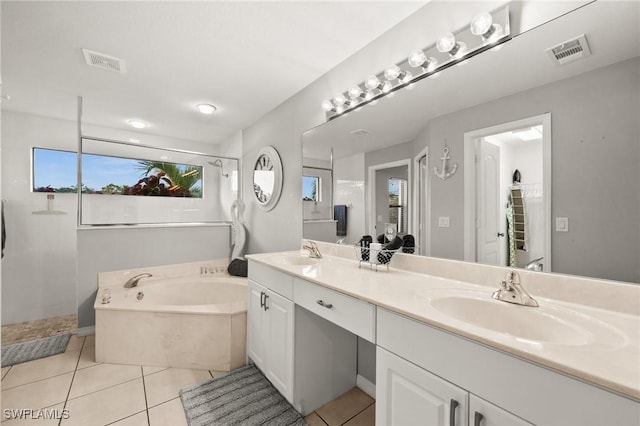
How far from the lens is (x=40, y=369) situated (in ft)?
6.67

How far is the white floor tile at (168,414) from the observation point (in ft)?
5.05

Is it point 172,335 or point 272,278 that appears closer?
point 272,278

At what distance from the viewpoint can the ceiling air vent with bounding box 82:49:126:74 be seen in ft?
6.14

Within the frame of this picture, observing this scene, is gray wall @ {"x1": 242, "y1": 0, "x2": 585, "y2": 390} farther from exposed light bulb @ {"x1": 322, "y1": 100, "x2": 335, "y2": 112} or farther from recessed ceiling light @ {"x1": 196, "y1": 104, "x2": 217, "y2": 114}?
recessed ceiling light @ {"x1": 196, "y1": 104, "x2": 217, "y2": 114}

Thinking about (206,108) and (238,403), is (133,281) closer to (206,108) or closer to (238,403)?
(238,403)

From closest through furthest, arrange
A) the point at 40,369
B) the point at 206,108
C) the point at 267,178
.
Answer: the point at 40,369 < the point at 206,108 < the point at 267,178

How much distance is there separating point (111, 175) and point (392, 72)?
3.01m

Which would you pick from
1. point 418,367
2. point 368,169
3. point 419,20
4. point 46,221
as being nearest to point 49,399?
point 46,221

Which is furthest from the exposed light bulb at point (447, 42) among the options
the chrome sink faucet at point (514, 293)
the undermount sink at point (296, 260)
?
the undermount sink at point (296, 260)

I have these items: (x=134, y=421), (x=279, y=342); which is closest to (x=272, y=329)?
(x=279, y=342)

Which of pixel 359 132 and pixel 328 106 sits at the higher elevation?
pixel 328 106

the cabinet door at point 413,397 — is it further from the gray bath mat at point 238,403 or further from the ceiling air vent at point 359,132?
the ceiling air vent at point 359,132

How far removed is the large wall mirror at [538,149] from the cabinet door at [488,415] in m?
0.63

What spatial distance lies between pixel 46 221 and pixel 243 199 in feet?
6.99
